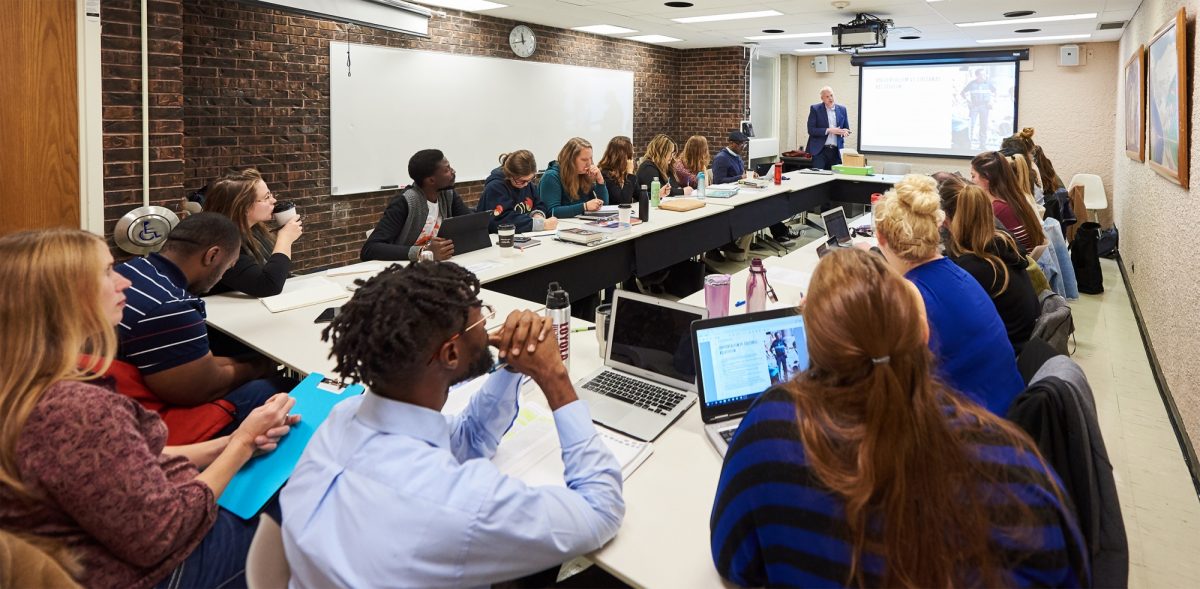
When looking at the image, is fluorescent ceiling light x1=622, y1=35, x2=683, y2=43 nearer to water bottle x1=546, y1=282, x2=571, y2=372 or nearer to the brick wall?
the brick wall

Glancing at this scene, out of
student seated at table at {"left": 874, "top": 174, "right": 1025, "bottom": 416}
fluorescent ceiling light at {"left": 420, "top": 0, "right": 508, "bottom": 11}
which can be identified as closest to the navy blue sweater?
student seated at table at {"left": 874, "top": 174, "right": 1025, "bottom": 416}

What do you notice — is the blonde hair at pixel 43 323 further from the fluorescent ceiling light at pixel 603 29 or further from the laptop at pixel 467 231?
the fluorescent ceiling light at pixel 603 29

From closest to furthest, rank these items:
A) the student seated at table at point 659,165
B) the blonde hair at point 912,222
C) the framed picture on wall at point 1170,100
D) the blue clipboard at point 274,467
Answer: the blue clipboard at point 274,467, the blonde hair at point 912,222, the framed picture on wall at point 1170,100, the student seated at table at point 659,165

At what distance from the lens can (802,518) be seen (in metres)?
0.96

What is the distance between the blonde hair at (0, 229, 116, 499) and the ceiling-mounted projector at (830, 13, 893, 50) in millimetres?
6903

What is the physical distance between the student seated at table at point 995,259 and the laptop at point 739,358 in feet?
3.36

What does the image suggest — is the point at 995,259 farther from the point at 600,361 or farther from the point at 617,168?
the point at 617,168

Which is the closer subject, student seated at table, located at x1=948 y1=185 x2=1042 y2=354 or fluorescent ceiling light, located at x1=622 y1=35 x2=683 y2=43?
student seated at table, located at x1=948 y1=185 x2=1042 y2=354

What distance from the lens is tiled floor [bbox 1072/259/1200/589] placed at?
2223mm

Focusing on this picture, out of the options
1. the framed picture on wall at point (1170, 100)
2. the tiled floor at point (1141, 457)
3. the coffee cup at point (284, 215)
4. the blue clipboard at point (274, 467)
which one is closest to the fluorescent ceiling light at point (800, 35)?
the framed picture on wall at point (1170, 100)

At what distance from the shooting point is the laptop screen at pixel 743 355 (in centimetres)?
169

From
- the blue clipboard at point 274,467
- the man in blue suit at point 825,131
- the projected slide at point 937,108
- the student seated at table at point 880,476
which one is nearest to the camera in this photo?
the student seated at table at point 880,476

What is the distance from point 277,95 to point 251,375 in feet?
11.7

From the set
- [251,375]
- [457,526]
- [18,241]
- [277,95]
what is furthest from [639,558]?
[277,95]
